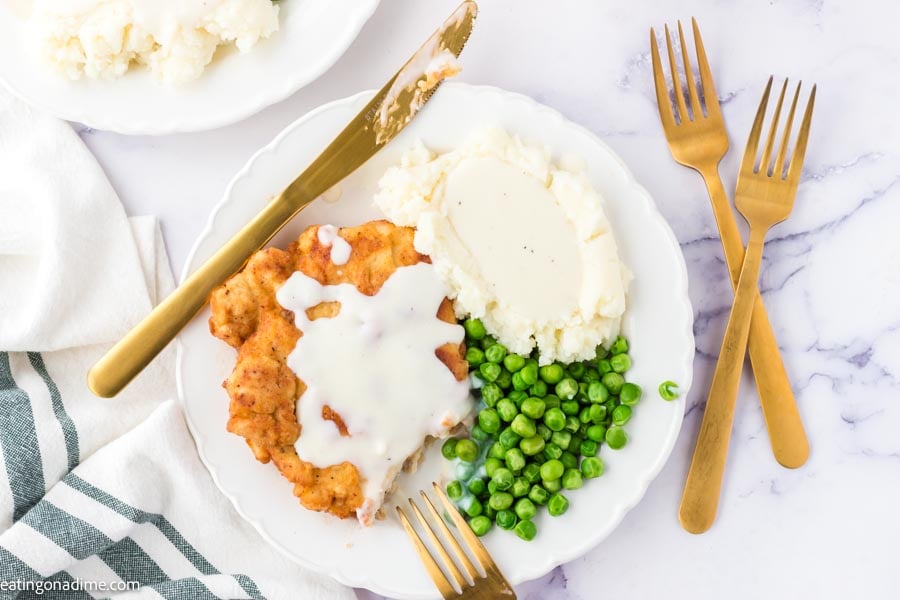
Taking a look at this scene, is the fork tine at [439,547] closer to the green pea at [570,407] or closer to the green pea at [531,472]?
the green pea at [531,472]

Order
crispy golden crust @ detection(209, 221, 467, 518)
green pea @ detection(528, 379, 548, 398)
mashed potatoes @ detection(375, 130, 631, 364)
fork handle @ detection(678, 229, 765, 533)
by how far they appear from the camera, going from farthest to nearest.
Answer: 1. fork handle @ detection(678, 229, 765, 533)
2. green pea @ detection(528, 379, 548, 398)
3. mashed potatoes @ detection(375, 130, 631, 364)
4. crispy golden crust @ detection(209, 221, 467, 518)

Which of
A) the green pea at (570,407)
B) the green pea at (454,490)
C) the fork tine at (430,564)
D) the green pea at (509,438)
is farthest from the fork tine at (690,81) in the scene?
the fork tine at (430,564)

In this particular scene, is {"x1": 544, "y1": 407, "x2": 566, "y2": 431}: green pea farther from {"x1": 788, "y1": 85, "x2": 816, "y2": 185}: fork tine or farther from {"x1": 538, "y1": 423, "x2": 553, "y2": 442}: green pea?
{"x1": 788, "y1": 85, "x2": 816, "y2": 185}: fork tine

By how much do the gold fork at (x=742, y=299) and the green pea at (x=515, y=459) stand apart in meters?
0.87

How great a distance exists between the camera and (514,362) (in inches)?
138

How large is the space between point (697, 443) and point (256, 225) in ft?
7.51

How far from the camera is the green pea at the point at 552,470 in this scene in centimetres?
352

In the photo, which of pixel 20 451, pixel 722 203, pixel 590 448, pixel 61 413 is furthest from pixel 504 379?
pixel 20 451

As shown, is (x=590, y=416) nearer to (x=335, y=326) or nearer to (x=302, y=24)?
(x=335, y=326)

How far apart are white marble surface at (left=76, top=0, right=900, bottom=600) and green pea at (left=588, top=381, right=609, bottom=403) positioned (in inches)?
22.9

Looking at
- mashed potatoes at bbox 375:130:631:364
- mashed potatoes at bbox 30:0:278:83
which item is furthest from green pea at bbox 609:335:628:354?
mashed potatoes at bbox 30:0:278:83

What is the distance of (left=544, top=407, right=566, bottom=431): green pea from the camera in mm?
3533

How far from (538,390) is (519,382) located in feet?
0.33

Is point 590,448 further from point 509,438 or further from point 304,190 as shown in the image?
point 304,190
